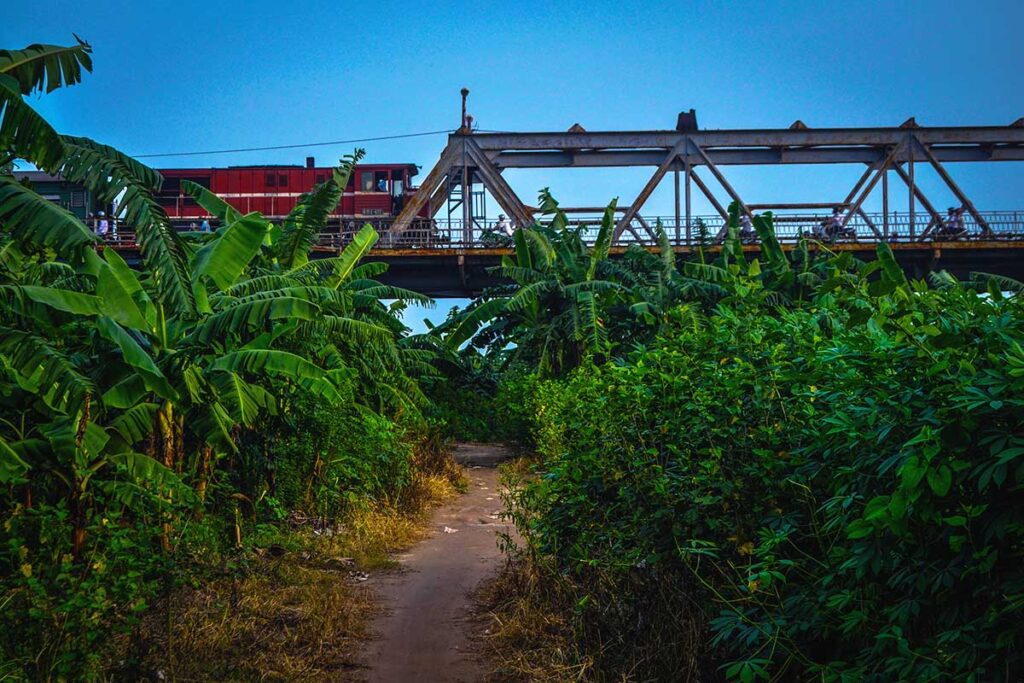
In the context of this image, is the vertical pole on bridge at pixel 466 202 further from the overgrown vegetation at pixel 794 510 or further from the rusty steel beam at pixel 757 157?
the overgrown vegetation at pixel 794 510

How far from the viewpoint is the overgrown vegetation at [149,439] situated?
6324mm

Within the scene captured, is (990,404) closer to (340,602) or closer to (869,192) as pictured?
(340,602)

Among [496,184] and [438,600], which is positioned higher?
[496,184]

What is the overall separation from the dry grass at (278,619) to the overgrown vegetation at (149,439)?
28 mm

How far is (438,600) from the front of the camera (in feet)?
29.8

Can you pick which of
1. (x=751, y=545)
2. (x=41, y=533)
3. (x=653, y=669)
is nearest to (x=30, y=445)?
(x=41, y=533)

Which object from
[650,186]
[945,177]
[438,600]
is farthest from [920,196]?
[438,600]

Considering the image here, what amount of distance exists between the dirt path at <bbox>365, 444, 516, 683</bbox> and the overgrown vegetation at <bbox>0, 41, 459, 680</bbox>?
1.49ft

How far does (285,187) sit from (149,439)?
2874 centimetres

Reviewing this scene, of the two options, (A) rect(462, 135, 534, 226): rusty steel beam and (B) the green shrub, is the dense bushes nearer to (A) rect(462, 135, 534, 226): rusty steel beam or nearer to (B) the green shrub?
(B) the green shrub

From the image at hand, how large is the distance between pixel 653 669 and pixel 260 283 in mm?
6669

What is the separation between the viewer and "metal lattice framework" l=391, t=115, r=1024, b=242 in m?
29.9

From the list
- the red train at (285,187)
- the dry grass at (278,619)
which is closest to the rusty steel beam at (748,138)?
the red train at (285,187)

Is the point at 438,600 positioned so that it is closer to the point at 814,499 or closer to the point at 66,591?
the point at 66,591
